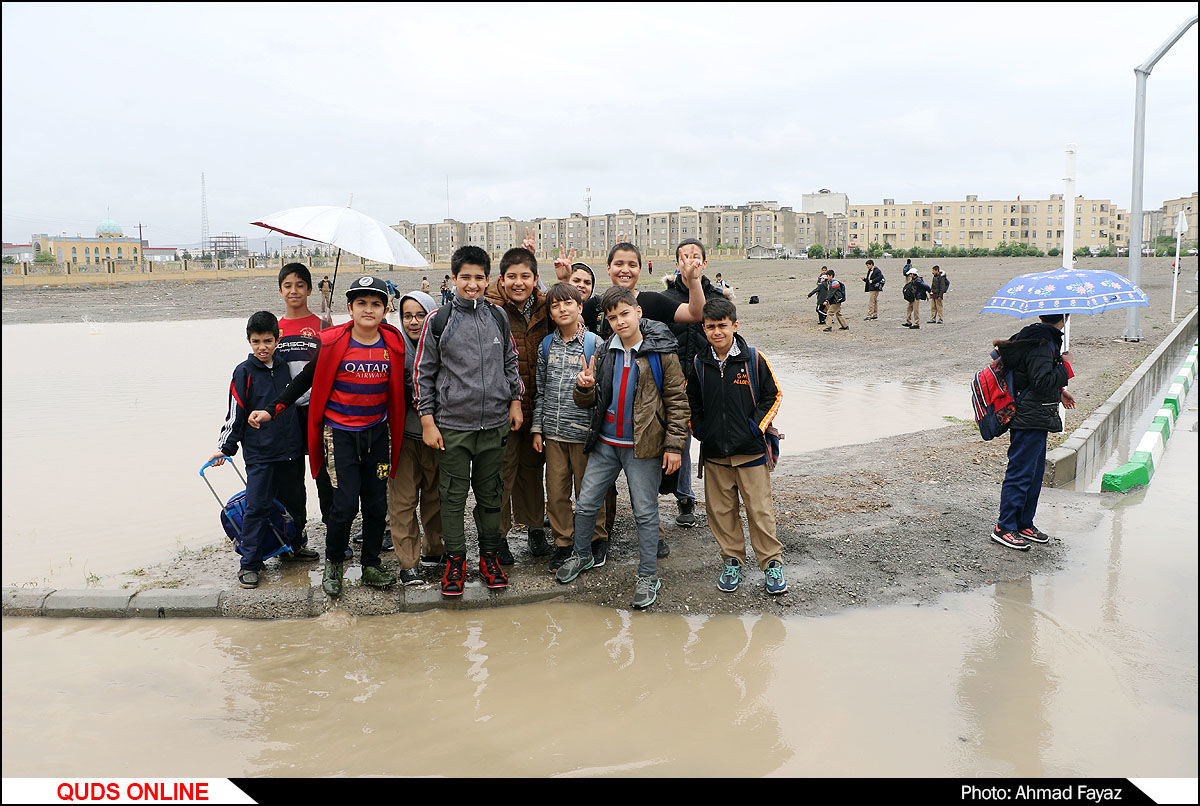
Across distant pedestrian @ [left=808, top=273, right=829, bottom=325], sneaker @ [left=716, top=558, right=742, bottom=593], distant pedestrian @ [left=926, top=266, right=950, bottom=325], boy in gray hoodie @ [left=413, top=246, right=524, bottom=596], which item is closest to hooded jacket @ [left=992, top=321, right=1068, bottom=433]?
sneaker @ [left=716, top=558, right=742, bottom=593]

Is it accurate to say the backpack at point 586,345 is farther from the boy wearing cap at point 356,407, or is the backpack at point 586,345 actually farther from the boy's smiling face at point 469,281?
the boy wearing cap at point 356,407

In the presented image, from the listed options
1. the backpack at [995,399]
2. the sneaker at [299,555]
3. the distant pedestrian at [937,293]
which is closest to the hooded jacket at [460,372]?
the sneaker at [299,555]

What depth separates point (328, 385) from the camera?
14.9 ft

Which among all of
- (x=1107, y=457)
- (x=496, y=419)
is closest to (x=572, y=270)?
(x=496, y=419)

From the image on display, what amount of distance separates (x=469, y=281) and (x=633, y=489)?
1.54m

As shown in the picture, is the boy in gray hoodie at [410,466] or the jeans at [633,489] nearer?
the jeans at [633,489]

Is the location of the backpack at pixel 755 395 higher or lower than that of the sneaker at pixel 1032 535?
higher

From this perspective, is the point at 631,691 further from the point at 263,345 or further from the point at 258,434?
the point at 263,345

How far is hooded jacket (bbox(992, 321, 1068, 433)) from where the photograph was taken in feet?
18.2

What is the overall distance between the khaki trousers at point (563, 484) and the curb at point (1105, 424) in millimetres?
4470

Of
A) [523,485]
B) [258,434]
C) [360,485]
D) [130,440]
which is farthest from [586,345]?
[130,440]

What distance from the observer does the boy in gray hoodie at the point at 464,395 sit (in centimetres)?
459

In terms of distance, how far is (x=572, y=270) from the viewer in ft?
18.0

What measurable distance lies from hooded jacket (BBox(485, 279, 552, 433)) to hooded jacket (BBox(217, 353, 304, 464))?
A: 1.44 metres
